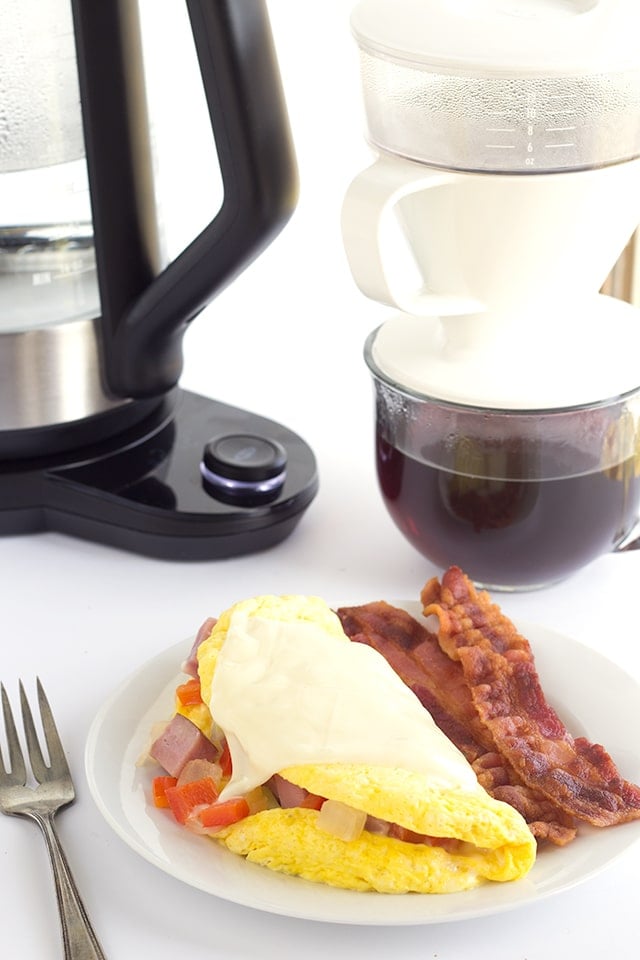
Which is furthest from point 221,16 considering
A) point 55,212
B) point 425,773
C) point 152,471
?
point 425,773

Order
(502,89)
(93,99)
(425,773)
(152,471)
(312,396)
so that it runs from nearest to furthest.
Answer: (425,773)
(502,89)
(93,99)
(152,471)
(312,396)

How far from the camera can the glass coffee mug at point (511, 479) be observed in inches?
33.8

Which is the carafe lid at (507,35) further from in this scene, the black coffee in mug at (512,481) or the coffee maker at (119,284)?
the black coffee in mug at (512,481)

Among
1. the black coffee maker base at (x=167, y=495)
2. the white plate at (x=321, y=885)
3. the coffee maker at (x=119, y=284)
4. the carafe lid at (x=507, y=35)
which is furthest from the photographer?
the black coffee maker base at (x=167, y=495)

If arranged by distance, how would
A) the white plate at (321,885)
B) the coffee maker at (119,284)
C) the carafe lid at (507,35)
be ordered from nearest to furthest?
the white plate at (321,885), the carafe lid at (507,35), the coffee maker at (119,284)

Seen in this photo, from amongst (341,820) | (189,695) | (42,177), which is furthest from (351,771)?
(42,177)

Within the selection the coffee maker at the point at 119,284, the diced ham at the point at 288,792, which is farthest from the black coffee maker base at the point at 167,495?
the diced ham at the point at 288,792

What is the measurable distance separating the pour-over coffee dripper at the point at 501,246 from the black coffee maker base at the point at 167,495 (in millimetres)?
107

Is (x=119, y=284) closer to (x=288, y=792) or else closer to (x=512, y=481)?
(x=512, y=481)

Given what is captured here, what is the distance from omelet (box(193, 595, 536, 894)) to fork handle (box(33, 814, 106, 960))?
8cm

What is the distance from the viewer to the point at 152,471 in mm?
1020

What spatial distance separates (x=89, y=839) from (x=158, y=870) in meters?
0.05

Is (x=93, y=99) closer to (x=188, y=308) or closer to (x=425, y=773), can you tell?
(x=188, y=308)

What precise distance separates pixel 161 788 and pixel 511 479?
1.06 ft
